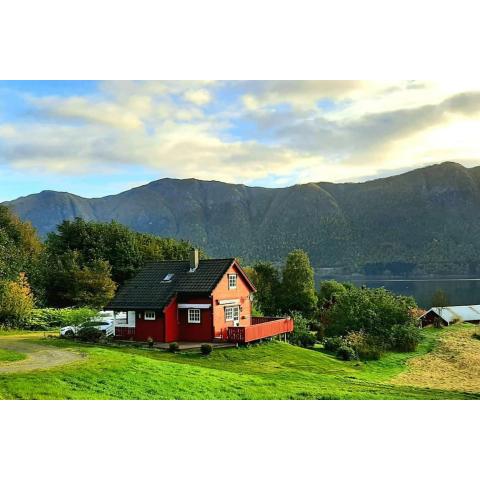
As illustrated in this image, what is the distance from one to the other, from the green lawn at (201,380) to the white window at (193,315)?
251cm

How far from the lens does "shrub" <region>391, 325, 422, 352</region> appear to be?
26250 millimetres

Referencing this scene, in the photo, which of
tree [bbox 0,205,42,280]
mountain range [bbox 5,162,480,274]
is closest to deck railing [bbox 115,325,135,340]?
mountain range [bbox 5,162,480,274]

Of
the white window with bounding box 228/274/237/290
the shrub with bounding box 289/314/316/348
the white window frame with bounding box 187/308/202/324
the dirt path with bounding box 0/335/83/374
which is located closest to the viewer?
the dirt path with bounding box 0/335/83/374

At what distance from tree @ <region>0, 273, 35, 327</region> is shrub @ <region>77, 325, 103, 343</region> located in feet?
16.4

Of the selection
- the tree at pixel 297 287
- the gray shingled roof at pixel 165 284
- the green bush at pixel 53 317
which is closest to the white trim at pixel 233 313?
the gray shingled roof at pixel 165 284

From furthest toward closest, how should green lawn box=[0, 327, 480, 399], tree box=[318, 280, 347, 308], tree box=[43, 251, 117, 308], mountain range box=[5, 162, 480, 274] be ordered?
1. tree box=[318, 280, 347, 308]
2. tree box=[43, 251, 117, 308]
3. mountain range box=[5, 162, 480, 274]
4. green lawn box=[0, 327, 480, 399]

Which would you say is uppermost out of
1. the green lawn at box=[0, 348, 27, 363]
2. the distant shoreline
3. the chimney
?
the chimney

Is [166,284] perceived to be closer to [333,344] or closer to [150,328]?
[150,328]

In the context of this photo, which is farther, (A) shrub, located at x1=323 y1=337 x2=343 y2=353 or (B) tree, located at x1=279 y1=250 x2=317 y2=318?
(B) tree, located at x1=279 y1=250 x2=317 y2=318

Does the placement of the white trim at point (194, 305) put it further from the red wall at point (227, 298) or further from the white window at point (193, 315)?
the red wall at point (227, 298)

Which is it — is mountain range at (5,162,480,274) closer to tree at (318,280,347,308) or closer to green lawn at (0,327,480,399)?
tree at (318,280,347,308)

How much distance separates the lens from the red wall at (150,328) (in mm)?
23250
